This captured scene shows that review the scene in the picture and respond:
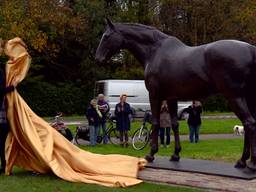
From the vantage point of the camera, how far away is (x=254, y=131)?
356 inches

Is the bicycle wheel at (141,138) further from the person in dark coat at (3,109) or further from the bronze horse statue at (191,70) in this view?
the person in dark coat at (3,109)

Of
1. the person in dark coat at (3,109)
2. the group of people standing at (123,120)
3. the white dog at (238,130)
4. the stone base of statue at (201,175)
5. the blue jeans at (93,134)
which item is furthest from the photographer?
the white dog at (238,130)

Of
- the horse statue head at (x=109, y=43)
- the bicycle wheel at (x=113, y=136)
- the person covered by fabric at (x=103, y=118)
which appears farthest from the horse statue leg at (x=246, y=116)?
the bicycle wheel at (x=113, y=136)

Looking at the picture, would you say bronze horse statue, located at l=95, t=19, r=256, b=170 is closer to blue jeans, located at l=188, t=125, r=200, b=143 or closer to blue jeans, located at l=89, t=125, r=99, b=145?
blue jeans, located at l=89, t=125, r=99, b=145

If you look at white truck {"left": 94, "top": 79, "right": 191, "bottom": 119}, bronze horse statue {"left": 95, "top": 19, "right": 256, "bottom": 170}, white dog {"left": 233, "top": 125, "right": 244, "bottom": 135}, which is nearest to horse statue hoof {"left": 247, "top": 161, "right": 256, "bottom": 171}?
bronze horse statue {"left": 95, "top": 19, "right": 256, "bottom": 170}

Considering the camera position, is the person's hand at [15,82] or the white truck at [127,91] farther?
the white truck at [127,91]

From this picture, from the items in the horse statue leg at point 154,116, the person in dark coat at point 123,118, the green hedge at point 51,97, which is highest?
the horse statue leg at point 154,116

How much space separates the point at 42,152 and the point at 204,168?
2899 mm

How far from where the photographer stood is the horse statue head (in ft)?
34.2

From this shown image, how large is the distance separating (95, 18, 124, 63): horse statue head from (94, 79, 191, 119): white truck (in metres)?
21.5

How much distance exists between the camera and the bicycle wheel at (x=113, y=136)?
20422 millimetres

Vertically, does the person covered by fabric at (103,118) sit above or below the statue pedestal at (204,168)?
below

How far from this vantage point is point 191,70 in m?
9.52

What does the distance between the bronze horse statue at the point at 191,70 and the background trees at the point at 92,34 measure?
2393 centimetres
